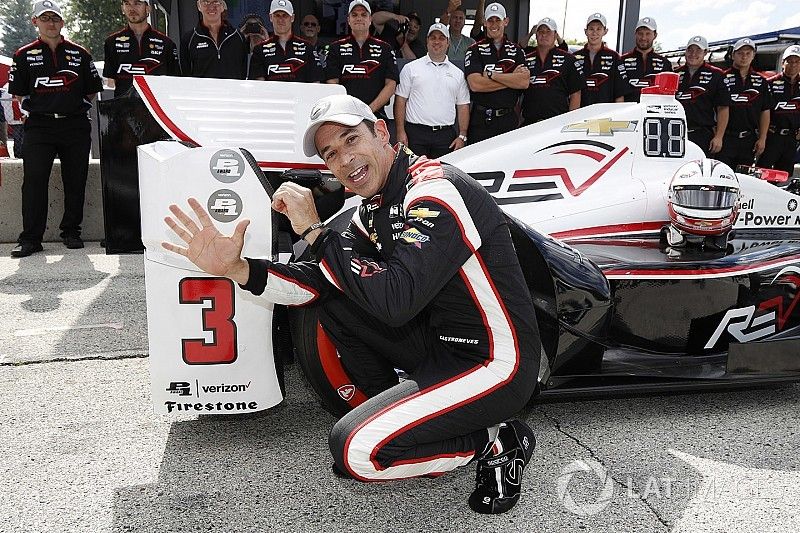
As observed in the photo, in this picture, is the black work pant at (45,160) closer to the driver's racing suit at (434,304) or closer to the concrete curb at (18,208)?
the concrete curb at (18,208)

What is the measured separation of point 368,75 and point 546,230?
10.00 ft

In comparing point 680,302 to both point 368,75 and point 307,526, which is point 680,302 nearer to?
point 307,526

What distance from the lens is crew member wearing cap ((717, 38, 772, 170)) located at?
7.54 m

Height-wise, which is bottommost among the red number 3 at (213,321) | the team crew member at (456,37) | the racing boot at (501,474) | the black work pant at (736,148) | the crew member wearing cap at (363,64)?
the racing boot at (501,474)

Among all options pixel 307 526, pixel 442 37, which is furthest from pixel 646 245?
pixel 442 37

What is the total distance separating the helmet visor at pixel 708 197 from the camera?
127 inches

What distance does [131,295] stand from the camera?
14.9ft

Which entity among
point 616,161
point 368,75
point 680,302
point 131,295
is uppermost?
point 368,75

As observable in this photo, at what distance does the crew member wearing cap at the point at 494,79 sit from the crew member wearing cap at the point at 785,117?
3599 mm

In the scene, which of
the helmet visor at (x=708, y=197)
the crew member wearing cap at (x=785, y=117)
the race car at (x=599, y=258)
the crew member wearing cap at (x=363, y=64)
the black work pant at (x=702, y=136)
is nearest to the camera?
the race car at (x=599, y=258)

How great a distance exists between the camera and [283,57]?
19.0 feet

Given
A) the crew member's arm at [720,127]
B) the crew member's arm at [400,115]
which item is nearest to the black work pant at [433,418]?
the crew member's arm at [400,115]

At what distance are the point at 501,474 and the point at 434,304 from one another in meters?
0.56

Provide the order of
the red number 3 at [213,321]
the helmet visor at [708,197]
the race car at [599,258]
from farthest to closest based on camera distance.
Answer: the helmet visor at [708,197] → the race car at [599,258] → the red number 3 at [213,321]
